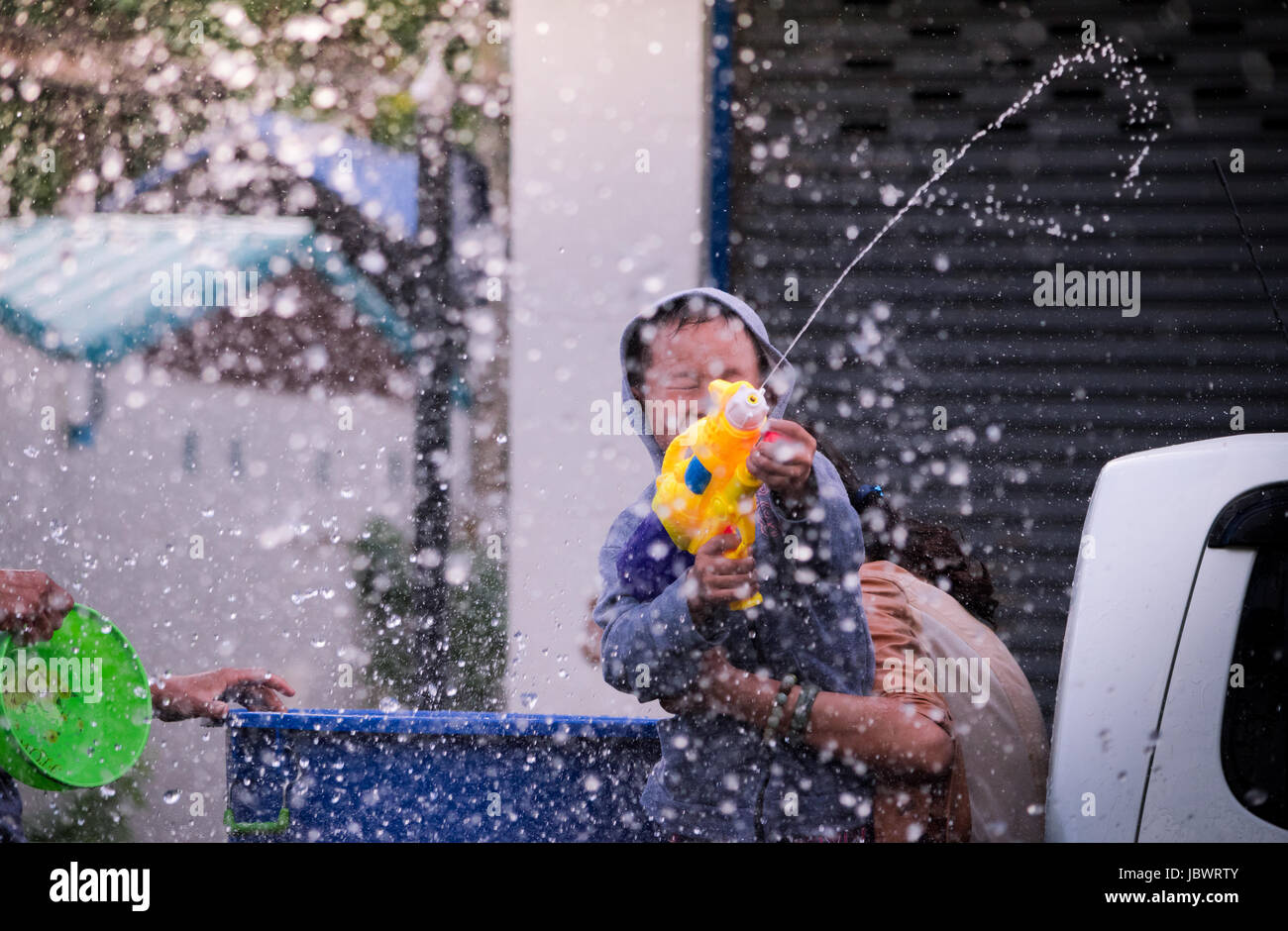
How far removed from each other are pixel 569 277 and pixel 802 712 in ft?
5.33

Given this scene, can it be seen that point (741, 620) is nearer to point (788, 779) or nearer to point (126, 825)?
point (788, 779)

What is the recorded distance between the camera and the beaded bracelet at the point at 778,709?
1.36 meters

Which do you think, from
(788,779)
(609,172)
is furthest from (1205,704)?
(609,172)

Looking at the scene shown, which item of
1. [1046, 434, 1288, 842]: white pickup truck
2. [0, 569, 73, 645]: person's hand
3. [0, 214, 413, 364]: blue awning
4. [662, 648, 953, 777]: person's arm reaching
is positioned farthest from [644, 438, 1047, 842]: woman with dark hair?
[0, 214, 413, 364]: blue awning

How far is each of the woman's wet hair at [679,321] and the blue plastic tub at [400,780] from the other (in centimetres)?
57

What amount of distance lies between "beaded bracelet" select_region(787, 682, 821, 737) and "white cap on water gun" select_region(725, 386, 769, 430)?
378 mm

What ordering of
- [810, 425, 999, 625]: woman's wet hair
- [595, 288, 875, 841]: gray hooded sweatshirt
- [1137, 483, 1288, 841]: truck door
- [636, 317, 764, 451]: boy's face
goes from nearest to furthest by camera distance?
1. [1137, 483, 1288, 841]: truck door
2. [595, 288, 875, 841]: gray hooded sweatshirt
3. [636, 317, 764, 451]: boy's face
4. [810, 425, 999, 625]: woman's wet hair

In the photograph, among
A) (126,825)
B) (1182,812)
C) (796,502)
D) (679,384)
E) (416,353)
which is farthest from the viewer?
(416,353)

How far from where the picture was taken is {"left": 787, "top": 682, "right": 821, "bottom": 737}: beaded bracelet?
135 centimetres

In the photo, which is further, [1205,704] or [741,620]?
[741,620]

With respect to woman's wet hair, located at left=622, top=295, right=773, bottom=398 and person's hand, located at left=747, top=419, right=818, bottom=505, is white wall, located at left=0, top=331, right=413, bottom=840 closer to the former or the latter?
woman's wet hair, located at left=622, top=295, right=773, bottom=398

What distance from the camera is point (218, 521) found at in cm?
282
